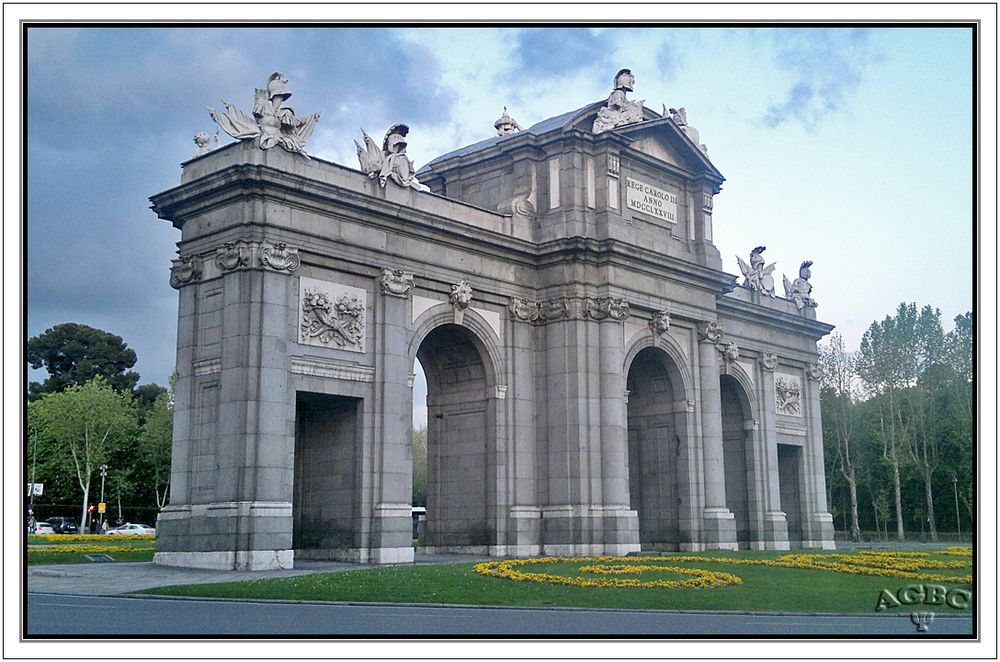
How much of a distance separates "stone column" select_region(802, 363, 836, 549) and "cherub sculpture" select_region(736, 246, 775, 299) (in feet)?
18.5

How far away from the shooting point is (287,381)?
36.0 metres

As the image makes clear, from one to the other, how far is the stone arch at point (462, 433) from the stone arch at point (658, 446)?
22.9 feet

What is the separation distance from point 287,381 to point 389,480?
5.09 m

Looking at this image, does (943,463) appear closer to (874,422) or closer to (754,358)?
(874,422)

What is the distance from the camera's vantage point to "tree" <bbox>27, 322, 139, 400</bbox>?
95.8m

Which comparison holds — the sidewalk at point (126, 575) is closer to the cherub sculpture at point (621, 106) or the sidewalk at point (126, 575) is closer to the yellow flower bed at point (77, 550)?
the yellow flower bed at point (77, 550)

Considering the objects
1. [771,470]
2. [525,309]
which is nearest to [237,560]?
[525,309]

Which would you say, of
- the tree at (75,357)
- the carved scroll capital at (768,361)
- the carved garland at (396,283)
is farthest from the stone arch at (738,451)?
the tree at (75,357)

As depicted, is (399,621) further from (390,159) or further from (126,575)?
(390,159)

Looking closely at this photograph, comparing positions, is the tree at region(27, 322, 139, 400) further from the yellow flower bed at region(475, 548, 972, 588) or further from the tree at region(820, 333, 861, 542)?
the yellow flower bed at region(475, 548, 972, 588)

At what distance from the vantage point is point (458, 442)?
44938 millimetres

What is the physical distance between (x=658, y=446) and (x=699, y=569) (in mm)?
15881

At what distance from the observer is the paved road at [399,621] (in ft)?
63.7
